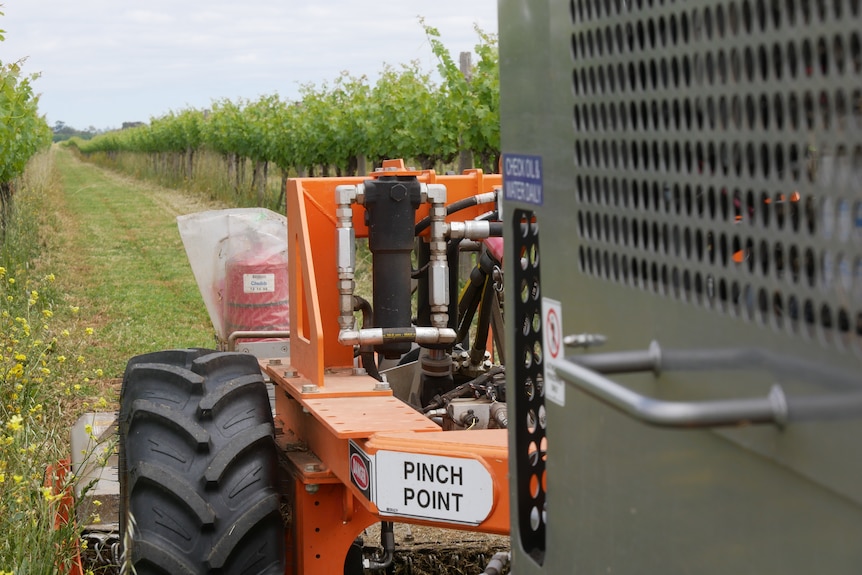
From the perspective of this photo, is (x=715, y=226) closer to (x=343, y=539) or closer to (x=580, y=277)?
(x=580, y=277)

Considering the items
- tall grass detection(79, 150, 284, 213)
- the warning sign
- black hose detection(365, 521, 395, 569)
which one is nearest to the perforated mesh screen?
the warning sign

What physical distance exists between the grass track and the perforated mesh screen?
7247mm

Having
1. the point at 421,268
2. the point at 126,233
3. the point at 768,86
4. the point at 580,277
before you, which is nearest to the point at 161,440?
the point at 421,268

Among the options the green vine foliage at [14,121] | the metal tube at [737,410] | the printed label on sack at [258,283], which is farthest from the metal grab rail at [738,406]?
the green vine foliage at [14,121]

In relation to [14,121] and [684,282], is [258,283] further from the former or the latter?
[14,121]

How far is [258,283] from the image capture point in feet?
18.1

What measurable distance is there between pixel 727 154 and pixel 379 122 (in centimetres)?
1539

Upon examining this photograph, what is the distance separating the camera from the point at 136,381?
3613mm

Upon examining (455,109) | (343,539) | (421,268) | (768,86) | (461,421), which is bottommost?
(343,539)

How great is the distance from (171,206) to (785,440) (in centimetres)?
2964

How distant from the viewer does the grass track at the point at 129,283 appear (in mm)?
9648

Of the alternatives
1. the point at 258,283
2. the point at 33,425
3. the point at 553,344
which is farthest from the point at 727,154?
the point at 258,283

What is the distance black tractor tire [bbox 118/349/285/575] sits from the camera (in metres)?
3.23

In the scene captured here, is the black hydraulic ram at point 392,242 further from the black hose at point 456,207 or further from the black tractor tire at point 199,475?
the black tractor tire at point 199,475
